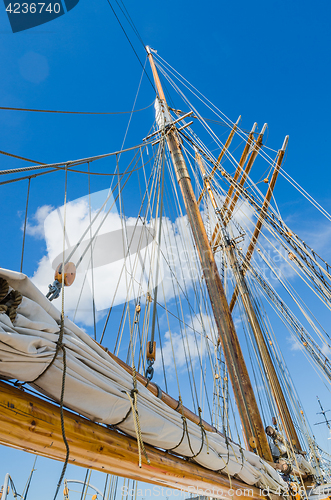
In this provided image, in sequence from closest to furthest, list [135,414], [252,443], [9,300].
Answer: [9,300], [135,414], [252,443]

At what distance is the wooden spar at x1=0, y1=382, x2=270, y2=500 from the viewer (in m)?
1.60

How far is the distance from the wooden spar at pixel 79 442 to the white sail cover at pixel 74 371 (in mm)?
72

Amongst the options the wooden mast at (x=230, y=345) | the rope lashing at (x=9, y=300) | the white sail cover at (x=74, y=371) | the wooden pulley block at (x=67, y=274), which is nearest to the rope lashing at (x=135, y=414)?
the white sail cover at (x=74, y=371)

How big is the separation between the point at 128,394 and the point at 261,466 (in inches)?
128

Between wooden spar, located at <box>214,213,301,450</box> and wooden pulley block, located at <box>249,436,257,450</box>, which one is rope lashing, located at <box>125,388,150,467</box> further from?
wooden spar, located at <box>214,213,301,450</box>

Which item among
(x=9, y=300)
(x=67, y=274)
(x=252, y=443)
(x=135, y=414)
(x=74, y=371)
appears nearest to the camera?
(x=9, y=300)

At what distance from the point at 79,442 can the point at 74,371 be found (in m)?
0.44

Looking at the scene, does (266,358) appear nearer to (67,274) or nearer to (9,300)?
(67,274)

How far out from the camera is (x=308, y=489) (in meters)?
8.09

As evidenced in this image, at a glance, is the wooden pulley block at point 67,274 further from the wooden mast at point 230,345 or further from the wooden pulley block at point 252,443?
the wooden pulley block at point 252,443

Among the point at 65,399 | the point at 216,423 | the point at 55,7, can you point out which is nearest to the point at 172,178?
Result: the point at 55,7

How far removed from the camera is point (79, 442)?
1.91 m

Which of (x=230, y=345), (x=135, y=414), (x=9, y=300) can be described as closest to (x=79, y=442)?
(x=135, y=414)

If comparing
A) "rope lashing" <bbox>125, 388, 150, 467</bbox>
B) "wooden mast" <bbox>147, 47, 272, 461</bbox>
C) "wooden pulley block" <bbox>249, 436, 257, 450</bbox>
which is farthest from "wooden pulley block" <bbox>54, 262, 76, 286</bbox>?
"wooden pulley block" <bbox>249, 436, 257, 450</bbox>
